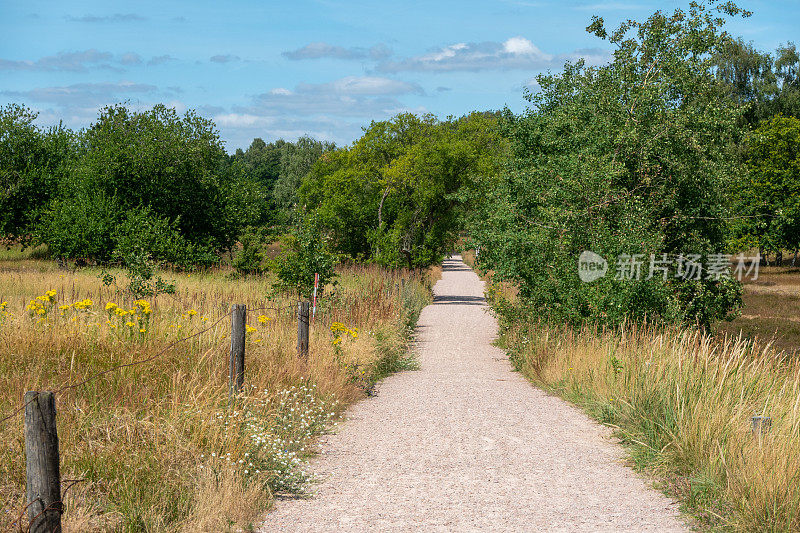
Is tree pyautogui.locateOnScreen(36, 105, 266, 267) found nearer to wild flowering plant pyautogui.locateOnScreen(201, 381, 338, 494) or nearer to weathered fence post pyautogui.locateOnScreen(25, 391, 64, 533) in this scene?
wild flowering plant pyautogui.locateOnScreen(201, 381, 338, 494)

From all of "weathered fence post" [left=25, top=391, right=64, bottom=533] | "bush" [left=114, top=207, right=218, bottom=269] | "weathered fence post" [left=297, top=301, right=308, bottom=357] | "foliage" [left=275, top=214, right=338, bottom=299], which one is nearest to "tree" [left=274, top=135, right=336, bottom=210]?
"bush" [left=114, top=207, right=218, bottom=269]

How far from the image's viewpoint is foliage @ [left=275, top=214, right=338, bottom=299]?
48.2 ft

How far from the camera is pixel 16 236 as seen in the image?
41781 millimetres

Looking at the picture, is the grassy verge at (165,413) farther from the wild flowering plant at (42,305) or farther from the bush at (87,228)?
the bush at (87,228)

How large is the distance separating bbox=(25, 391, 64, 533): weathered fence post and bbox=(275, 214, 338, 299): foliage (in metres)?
10.9

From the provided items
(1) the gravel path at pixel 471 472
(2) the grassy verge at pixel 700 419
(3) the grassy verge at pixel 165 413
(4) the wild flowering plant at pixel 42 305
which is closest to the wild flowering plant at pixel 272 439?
(3) the grassy verge at pixel 165 413

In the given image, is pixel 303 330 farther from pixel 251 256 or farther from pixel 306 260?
pixel 251 256

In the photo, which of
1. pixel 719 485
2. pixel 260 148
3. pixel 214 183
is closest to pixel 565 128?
pixel 719 485

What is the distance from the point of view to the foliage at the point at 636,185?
1230 centimetres

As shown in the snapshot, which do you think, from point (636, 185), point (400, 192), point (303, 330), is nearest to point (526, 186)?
point (636, 185)

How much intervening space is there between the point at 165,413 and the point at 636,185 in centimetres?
1015

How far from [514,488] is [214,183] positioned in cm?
2826

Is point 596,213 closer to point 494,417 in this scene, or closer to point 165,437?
point 494,417

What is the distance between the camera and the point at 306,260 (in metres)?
14.6
